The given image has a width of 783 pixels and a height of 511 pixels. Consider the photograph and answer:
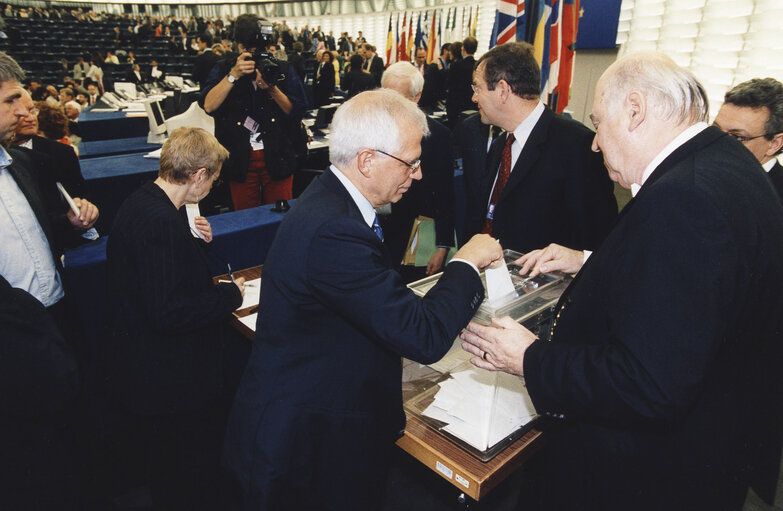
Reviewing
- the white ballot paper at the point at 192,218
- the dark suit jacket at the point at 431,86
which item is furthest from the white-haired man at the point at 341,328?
the dark suit jacket at the point at 431,86

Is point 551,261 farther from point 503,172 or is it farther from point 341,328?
point 341,328

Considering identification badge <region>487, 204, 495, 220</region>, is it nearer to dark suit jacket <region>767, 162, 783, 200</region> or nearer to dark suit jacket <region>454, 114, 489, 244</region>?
dark suit jacket <region>454, 114, 489, 244</region>

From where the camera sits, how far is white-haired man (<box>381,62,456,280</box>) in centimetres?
283

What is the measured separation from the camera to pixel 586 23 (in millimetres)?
5367

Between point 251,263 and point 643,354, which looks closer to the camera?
point 643,354

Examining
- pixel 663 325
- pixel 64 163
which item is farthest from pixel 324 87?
pixel 663 325

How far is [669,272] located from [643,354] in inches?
6.7

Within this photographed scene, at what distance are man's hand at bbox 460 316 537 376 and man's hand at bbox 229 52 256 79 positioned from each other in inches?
108

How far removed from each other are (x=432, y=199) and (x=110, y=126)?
6.29 metres

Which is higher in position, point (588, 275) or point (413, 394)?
point (588, 275)

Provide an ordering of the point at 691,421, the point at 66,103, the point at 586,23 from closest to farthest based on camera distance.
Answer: the point at 691,421
the point at 586,23
the point at 66,103

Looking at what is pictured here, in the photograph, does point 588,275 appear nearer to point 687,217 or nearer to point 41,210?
point 687,217

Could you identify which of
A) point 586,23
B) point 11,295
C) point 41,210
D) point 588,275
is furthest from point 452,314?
point 586,23

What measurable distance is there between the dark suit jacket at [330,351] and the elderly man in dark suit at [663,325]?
28cm
